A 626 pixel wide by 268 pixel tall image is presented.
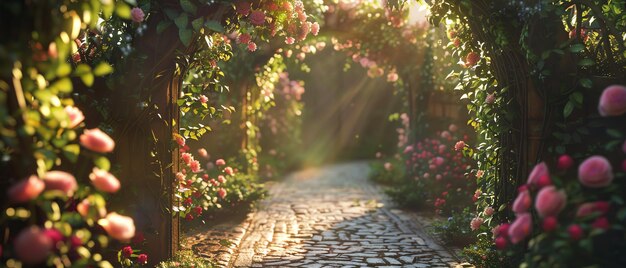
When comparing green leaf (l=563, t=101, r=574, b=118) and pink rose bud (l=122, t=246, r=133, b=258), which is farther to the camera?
pink rose bud (l=122, t=246, r=133, b=258)

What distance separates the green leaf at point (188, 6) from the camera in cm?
478

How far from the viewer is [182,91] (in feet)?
18.9

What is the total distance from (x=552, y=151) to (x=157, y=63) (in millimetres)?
3071

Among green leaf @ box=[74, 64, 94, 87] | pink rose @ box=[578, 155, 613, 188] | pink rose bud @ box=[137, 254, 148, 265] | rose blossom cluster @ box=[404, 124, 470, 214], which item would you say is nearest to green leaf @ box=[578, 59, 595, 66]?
pink rose @ box=[578, 155, 613, 188]

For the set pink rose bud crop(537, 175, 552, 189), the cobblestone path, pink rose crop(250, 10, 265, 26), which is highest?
pink rose crop(250, 10, 265, 26)

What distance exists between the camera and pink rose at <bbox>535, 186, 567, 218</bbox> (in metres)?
3.04

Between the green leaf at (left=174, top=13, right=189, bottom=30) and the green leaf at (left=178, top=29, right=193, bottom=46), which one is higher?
the green leaf at (left=174, top=13, right=189, bottom=30)

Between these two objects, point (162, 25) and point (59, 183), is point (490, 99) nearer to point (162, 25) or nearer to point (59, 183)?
point (162, 25)

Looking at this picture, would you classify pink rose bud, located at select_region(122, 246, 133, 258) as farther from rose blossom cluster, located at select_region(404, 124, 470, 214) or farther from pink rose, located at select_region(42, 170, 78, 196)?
rose blossom cluster, located at select_region(404, 124, 470, 214)

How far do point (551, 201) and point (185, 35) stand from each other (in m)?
2.94

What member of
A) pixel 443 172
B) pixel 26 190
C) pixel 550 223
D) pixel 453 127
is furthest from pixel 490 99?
pixel 453 127

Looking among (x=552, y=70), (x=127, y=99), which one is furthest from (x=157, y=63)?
(x=552, y=70)

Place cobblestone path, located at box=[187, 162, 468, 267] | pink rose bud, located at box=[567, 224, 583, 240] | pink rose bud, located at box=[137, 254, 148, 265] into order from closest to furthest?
pink rose bud, located at box=[567, 224, 583, 240]
pink rose bud, located at box=[137, 254, 148, 265]
cobblestone path, located at box=[187, 162, 468, 267]

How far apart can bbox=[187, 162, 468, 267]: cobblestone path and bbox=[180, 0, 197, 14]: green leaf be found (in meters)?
2.45
